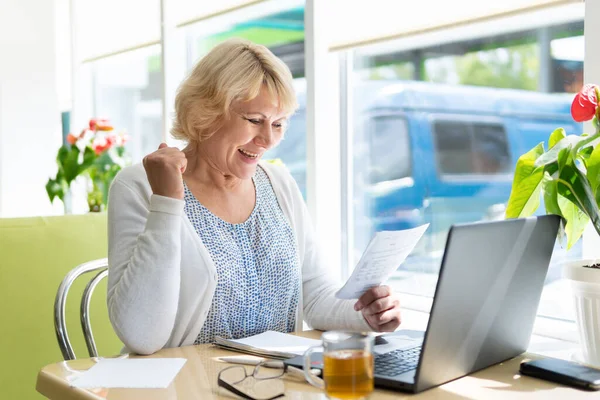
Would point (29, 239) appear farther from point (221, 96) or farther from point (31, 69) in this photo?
point (31, 69)

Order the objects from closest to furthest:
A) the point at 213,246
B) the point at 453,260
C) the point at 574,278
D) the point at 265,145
Result: the point at 453,260 → the point at 574,278 → the point at 213,246 → the point at 265,145

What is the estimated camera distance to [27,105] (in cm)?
405

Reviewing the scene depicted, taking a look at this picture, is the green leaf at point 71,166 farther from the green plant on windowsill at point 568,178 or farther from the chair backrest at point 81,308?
the green plant on windowsill at point 568,178

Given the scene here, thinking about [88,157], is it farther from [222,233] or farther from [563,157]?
[563,157]

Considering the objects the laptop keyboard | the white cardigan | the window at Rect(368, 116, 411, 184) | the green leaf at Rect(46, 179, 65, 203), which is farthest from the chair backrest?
the green leaf at Rect(46, 179, 65, 203)

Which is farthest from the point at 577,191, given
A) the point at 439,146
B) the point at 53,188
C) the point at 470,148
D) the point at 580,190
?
the point at 53,188

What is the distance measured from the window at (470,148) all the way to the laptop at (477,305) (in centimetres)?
125

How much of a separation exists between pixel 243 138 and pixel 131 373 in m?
0.71

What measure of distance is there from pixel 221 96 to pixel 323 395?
86cm

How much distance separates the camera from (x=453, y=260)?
1065 millimetres

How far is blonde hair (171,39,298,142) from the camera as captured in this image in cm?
175

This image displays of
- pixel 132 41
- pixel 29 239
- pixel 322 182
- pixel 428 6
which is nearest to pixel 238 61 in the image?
pixel 29 239

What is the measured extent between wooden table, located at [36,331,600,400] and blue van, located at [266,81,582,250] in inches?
49.3

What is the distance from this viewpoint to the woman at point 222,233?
148 centimetres
